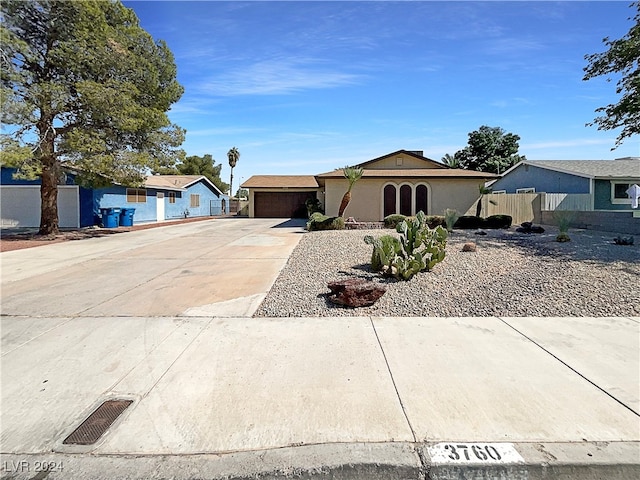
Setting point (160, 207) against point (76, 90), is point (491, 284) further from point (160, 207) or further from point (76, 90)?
point (160, 207)

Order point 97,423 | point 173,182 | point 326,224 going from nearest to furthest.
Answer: point 97,423, point 326,224, point 173,182

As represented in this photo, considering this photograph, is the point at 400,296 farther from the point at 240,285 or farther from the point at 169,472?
the point at 169,472

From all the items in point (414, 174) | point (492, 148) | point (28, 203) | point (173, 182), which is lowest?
point (28, 203)

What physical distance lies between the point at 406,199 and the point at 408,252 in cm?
1435

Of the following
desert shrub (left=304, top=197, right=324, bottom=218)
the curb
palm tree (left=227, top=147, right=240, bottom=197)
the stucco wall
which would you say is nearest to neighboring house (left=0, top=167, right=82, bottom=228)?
desert shrub (left=304, top=197, right=324, bottom=218)

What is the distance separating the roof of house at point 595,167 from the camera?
21188mm

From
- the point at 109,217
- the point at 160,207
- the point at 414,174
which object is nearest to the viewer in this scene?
the point at 414,174

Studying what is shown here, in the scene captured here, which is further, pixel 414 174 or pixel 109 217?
pixel 109 217


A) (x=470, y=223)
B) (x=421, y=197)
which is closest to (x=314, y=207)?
(x=421, y=197)

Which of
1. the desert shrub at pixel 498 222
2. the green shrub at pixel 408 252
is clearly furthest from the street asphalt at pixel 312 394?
the desert shrub at pixel 498 222

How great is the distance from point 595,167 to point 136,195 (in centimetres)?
2955

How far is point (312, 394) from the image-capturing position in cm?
345

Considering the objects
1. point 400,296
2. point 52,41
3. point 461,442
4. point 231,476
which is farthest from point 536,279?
point 52,41

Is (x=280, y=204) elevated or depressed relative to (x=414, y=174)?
depressed
